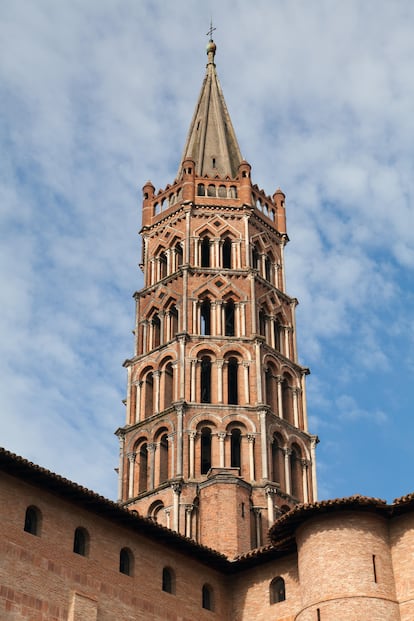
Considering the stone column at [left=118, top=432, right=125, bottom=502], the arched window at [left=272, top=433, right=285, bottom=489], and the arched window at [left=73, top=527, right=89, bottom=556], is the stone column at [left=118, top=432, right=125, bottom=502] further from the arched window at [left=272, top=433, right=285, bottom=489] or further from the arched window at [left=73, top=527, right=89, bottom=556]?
the arched window at [left=73, top=527, right=89, bottom=556]

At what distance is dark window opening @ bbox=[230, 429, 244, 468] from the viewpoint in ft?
150

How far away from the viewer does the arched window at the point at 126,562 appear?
1296 inches

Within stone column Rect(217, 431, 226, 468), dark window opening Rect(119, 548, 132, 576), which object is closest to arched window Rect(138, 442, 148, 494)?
stone column Rect(217, 431, 226, 468)

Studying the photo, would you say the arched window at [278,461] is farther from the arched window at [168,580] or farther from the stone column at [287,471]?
the arched window at [168,580]

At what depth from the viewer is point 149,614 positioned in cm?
3275

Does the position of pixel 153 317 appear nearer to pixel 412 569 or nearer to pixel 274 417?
pixel 274 417

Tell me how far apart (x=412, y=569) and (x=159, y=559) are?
8422mm

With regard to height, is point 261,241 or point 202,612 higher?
point 261,241

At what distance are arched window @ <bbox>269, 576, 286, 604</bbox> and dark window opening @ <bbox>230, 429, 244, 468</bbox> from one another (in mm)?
10543

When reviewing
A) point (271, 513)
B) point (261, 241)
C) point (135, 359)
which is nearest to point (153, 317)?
point (135, 359)

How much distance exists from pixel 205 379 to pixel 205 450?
4.04 meters

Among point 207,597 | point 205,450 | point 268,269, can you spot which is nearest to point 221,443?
point 205,450

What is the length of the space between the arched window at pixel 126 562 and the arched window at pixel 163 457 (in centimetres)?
1184

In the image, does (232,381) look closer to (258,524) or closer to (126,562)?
(258,524)
